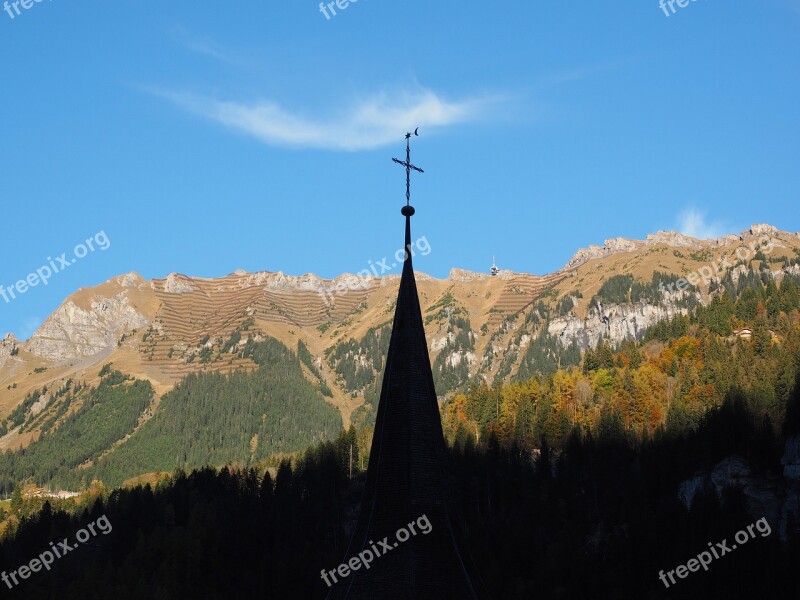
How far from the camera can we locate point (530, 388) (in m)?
197

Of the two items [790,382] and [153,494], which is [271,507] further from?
[790,382]

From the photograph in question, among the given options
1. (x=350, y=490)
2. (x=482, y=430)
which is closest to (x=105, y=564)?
(x=350, y=490)

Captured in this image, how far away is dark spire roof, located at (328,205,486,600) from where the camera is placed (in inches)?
1039

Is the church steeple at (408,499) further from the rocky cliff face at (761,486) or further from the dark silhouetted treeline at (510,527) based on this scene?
the rocky cliff face at (761,486)

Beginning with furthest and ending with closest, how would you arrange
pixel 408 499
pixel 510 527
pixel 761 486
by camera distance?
1. pixel 510 527
2. pixel 761 486
3. pixel 408 499

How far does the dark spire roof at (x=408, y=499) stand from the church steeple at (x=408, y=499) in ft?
0.08

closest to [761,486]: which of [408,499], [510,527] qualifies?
[510,527]

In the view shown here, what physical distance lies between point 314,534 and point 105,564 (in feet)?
95.9

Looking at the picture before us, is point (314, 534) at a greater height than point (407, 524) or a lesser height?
greater

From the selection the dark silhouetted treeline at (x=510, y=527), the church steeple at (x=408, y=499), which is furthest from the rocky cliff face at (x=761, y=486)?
the church steeple at (x=408, y=499)

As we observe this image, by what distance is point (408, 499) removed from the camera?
1072 inches

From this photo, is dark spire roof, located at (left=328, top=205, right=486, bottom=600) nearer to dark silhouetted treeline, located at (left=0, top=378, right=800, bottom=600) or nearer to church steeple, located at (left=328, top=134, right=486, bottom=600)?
church steeple, located at (left=328, top=134, right=486, bottom=600)

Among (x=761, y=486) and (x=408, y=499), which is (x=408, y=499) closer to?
(x=408, y=499)

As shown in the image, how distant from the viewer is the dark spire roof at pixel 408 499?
26391 millimetres
